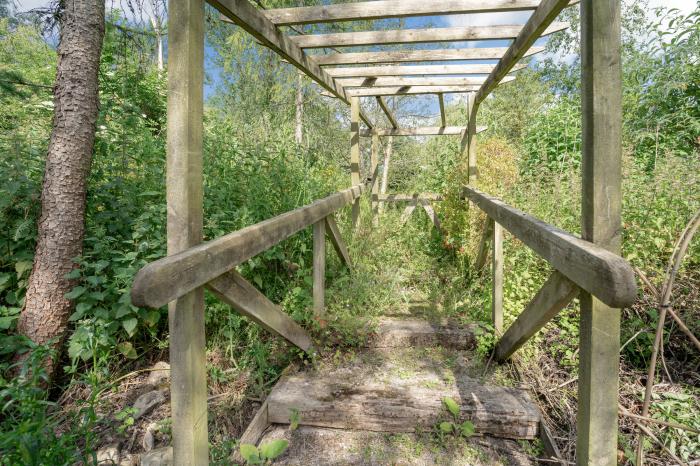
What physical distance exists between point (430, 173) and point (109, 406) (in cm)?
636

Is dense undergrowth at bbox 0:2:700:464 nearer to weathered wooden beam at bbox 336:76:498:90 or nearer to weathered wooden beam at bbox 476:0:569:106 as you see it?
weathered wooden beam at bbox 336:76:498:90

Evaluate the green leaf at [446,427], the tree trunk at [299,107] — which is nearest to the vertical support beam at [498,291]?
the green leaf at [446,427]

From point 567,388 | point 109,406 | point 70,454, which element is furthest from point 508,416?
point 109,406

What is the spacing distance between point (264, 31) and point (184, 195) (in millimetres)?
1406

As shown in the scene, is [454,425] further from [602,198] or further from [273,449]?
[602,198]

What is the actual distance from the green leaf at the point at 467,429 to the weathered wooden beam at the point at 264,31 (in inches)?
90.5

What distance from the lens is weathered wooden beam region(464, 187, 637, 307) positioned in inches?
40.9

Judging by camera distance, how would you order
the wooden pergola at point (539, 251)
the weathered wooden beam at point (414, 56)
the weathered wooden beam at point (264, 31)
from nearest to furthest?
the wooden pergola at point (539, 251) < the weathered wooden beam at point (264, 31) < the weathered wooden beam at point (414, 56)

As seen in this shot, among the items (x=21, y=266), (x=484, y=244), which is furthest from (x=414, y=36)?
(x=21, y=266)

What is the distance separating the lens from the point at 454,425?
6.35 ft

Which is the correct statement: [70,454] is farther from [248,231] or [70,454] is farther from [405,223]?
[405,223]

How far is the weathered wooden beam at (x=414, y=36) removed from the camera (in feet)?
9.37

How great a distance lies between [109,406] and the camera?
2.46 m

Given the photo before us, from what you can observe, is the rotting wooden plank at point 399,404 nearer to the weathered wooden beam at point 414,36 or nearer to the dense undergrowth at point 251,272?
the dense undergrowth at point 251,272
